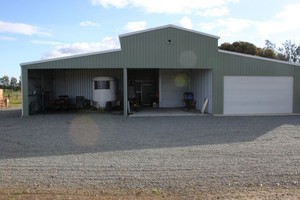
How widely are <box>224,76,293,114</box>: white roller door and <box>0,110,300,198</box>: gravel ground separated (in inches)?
278

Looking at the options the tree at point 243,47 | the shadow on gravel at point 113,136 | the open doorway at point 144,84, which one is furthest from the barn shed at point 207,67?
the tree at point 243,47

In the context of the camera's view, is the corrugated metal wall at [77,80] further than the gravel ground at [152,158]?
Yes

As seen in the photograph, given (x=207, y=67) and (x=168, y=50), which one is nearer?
(x=168, y=50)

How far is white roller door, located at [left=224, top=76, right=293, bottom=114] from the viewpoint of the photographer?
22188mm

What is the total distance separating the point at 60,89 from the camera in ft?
93.5

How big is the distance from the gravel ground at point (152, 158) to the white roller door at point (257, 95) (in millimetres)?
7061

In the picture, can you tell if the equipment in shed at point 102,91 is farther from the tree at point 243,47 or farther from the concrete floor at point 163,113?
the tree at point 243,47

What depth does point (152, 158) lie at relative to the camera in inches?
356

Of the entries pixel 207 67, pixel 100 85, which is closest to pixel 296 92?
pixel 207 67

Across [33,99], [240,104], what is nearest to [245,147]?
[240,104]

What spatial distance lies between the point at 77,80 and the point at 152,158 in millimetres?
20255

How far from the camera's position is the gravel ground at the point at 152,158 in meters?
6.77

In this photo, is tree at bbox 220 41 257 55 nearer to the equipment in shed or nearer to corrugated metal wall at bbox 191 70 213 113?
corrugated metal wall at bbox 191 70 213 113

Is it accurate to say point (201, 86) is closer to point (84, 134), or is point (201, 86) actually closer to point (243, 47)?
point (84, 134)
